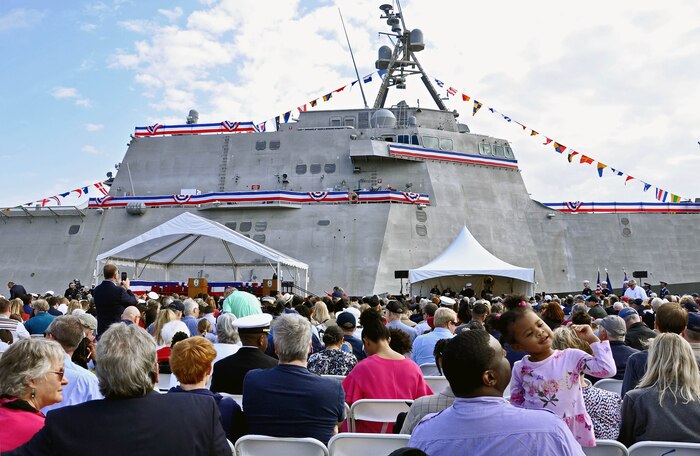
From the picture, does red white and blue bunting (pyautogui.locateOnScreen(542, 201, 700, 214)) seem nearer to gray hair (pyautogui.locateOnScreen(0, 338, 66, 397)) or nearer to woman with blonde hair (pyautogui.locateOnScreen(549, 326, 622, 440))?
woman with blonde hair (pyautogui.locateOnScreen(549, 326, 622, 440))

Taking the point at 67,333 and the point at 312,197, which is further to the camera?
the point at 312,197

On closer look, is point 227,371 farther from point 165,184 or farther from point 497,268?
point 165,184

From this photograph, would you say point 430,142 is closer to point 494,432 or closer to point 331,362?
point 331,362

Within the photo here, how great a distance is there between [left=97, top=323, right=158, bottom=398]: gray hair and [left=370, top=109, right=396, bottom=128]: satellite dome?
2764 centimetres

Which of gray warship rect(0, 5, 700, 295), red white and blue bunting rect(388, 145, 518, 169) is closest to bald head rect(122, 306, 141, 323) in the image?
gray warship rect(0, 5, 700, 295)

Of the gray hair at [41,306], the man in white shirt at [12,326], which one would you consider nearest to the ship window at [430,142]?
the gray hair at [41,306]

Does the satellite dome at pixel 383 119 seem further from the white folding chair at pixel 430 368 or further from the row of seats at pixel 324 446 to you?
the row of seats at pixel 324 446

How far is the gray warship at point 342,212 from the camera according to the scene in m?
28.0

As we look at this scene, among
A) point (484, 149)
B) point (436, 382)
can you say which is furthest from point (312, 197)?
point (436, 382)

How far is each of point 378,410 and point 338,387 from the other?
2.11ft

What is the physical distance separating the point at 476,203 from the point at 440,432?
1088 inches

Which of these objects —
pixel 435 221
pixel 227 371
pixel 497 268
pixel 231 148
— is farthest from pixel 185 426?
pixel 231 148

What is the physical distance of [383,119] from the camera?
30266 millimetres

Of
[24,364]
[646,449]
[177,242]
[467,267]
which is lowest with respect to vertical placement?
[646,449]
